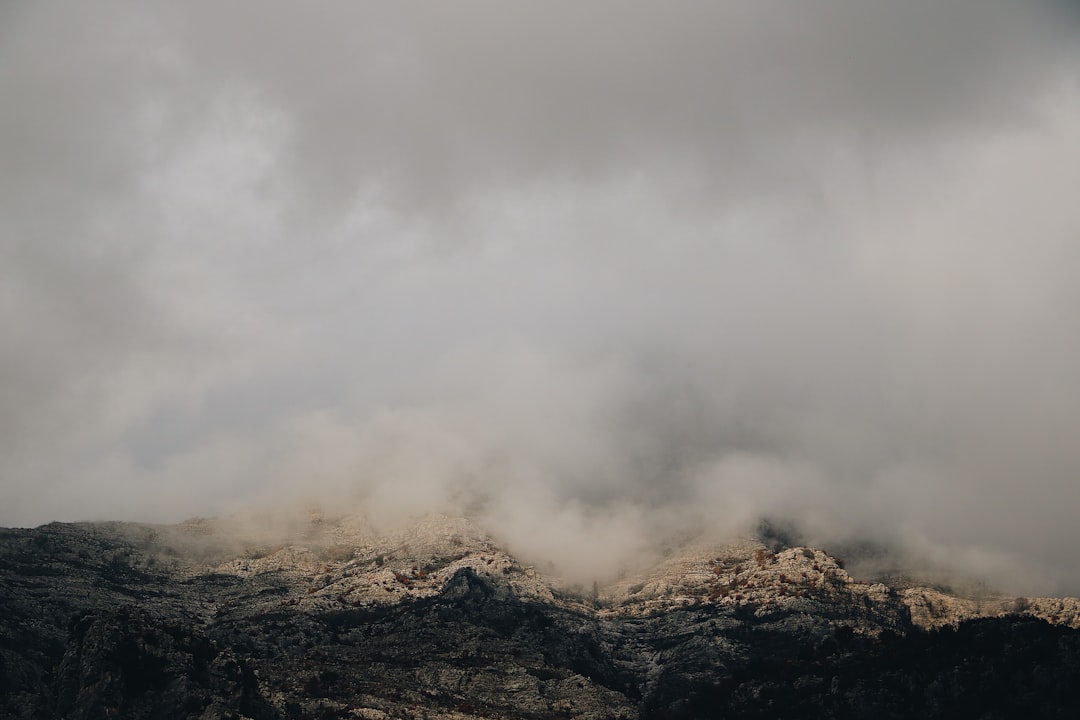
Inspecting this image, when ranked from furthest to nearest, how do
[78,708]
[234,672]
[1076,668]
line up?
1. [234,672]
2. [78,708]
3. [1076,668]

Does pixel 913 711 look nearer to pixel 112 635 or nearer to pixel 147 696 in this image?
pixel 147 696

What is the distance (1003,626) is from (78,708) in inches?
8041

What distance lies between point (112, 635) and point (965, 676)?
617 ft

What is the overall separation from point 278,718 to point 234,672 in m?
14.5

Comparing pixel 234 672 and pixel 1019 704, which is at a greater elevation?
pixel 1019 704

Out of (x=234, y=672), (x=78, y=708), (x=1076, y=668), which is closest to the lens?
(x=1076, y=668)

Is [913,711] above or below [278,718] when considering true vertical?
above

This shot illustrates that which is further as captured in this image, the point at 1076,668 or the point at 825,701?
the point at 825,701

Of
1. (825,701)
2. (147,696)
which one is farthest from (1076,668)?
(147,696)

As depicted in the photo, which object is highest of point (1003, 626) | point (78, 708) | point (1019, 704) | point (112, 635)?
point (1003, 626)

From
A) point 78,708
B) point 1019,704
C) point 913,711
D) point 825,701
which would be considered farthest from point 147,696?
point 1019,704

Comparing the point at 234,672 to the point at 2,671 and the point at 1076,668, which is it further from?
the point at 1076,668

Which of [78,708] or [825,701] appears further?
[825,701]

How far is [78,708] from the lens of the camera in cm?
18500
